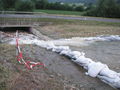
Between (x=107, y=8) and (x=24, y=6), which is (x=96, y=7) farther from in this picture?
(x=24, y=6)

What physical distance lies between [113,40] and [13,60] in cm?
713

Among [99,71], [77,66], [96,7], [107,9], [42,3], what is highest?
[42,3]

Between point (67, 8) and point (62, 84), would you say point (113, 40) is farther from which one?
point (67, 8)

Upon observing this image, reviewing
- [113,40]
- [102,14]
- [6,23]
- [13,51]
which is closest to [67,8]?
[102,14]

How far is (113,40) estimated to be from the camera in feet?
35.3

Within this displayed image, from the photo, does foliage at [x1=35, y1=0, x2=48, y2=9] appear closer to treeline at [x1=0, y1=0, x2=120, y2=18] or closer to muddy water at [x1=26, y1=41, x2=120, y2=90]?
treeline at [x1=0, y1=0, x2=120, y2=18]

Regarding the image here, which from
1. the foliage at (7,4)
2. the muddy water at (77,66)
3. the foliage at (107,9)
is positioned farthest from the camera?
the foliage at (7,4)

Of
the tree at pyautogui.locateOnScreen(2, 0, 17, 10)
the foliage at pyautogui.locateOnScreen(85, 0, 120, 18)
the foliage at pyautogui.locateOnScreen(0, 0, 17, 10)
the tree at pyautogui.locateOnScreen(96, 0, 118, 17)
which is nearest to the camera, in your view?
the foliage at pyautogui.locateOnScreen(85, 0, 120, 18)

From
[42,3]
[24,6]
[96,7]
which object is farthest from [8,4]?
[96,7]

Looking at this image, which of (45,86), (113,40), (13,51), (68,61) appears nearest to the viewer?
(45,86)

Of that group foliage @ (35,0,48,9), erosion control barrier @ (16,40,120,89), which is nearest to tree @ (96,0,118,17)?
foliage @ (35,0,48,9)

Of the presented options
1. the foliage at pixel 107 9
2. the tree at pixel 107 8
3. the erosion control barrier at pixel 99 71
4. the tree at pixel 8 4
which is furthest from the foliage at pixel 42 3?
the erosion control barrier at pixel 99 71

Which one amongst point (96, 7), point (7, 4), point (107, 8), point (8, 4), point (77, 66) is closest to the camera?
point (77, 66)

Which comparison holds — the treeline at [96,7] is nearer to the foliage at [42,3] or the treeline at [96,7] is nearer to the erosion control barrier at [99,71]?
the foliage at [42,3]
